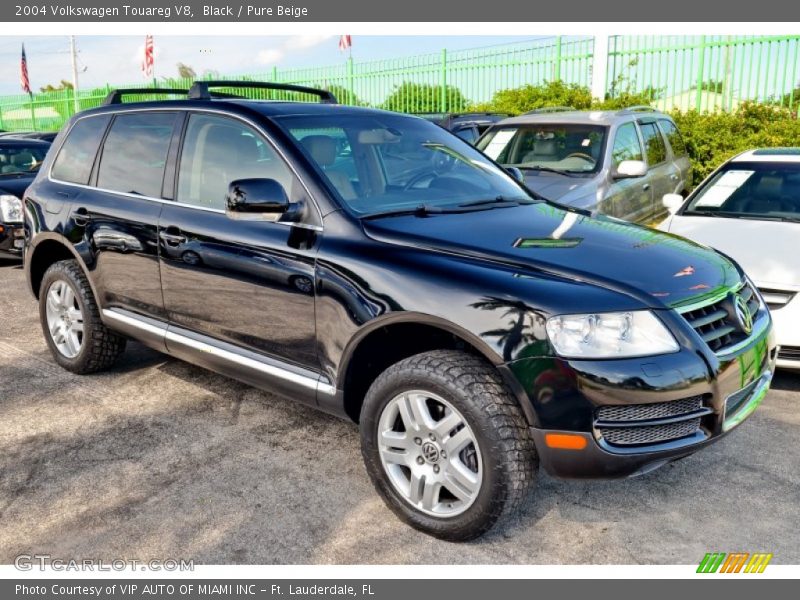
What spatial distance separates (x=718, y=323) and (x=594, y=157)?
447 cm

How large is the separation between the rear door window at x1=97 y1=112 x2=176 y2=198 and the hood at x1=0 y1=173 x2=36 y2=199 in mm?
4285

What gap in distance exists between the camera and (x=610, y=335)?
2.81m

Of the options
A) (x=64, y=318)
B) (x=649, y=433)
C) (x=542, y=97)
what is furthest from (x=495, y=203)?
(x=542, y=97)

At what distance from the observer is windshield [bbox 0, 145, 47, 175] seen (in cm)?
952

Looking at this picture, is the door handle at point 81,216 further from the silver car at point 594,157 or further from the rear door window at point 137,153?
the silver car at point 594,157

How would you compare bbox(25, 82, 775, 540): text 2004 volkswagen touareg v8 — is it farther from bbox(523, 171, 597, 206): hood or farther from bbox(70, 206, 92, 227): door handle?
bbox(523, 171, 597, 206): hood

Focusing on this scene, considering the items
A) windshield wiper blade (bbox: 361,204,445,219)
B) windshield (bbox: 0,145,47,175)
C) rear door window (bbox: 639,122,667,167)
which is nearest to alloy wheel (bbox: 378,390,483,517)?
windshield wiper blade (bbox: 361,204,445,219)

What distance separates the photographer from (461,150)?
14.6 feet

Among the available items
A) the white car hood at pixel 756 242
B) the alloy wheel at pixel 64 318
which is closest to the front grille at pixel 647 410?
the white car hood at pixel 756 242

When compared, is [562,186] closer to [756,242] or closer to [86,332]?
[756,242]

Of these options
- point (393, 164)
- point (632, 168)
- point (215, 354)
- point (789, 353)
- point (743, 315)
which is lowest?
point (789, 353)

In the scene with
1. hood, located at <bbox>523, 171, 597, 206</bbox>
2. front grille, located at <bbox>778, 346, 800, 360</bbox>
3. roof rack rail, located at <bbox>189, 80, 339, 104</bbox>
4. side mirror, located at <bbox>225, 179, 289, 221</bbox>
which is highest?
roof rack rail, located at <bbox>189, 80, 339, 104</bbox>

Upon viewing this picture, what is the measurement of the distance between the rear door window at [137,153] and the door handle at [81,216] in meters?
0.19

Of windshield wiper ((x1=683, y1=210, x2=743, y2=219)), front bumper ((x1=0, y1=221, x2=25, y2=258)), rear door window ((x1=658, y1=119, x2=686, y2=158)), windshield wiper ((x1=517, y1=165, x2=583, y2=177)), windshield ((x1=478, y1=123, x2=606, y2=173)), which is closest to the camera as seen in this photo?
windshield wiper ((x1=683, y1=210, x2=743, y2=219))
